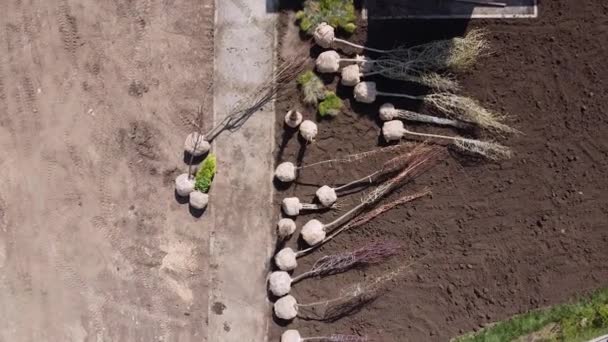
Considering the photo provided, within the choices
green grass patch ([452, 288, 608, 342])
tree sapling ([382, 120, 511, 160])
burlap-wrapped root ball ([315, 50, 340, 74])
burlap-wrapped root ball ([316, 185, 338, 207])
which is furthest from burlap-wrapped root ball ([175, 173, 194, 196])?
green grass patch ([452, 288, 608, 342])

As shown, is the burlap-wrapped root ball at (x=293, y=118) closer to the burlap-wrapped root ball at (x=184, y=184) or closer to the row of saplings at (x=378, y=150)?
the row of saplings at (x=378, y=150)

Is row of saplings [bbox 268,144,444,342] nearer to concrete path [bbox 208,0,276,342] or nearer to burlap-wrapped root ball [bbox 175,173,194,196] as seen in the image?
concrete path [bbox 208,0,276,342]

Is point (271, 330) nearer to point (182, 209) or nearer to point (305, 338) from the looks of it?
point (305, 338)

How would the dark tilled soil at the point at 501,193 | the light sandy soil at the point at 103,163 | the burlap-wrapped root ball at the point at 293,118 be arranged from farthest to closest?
the light sandy soil at the point at 103,163 → the burlap-wrapped root ball at the point at 293,118 → the dark tilled soil at the point at 501,193

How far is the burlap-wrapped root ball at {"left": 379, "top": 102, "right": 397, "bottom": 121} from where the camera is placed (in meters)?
9.31

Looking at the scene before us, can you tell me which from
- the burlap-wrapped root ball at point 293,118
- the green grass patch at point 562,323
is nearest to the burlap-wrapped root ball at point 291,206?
the burlap-wrapped root ball at point 293,118

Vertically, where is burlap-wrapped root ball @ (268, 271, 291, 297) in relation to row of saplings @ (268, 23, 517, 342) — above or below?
below

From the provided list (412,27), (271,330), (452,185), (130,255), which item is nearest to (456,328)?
(452,185)

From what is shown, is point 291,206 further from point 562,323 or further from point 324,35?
point 562,323

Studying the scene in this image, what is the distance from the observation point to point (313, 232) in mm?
9422

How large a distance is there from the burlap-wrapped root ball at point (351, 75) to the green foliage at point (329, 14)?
658 millimetres

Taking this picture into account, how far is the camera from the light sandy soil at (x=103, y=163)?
9.73 meters

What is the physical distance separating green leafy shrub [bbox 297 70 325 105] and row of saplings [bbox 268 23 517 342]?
27mm

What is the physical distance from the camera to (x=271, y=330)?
383 inches
